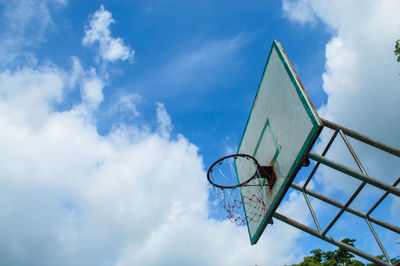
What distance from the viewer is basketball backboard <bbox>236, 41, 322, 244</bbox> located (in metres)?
4.09

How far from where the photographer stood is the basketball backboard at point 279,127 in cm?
409

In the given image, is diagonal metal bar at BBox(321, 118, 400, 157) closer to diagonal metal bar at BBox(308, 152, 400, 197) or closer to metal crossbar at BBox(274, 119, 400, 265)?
metal crossbar at BBox(274, 119, 400, 265)

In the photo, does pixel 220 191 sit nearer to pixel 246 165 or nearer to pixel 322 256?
pixel 246 165

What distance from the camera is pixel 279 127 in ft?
16.4

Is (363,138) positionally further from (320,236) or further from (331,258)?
(331,258)

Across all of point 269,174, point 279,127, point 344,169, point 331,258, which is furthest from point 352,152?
point 331,258

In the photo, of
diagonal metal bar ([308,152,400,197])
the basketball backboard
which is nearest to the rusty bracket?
the basketball backboard

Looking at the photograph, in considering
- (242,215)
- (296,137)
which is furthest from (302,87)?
(242,215)

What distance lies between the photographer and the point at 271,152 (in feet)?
17.3

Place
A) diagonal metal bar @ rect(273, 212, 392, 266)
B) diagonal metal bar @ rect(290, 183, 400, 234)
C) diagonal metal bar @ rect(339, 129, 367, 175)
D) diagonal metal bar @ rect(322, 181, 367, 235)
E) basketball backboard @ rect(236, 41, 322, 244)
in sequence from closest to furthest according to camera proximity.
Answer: basketball backboard @ rect(236, 41, 322, 244)
diagonal metal bar @ rect(339, 129, 367, 175)
diagonal metal bar @ rect(273, 212, 392, 266)
diagonal metal bar @ rect(322, 181, 367, 235)
diagonal metal bar @ rect(290, 183, 400, 234)

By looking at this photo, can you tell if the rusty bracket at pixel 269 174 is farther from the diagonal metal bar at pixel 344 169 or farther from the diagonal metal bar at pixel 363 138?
the diagonal metal bar at pixel 363 138

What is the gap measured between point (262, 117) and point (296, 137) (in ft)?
5.10

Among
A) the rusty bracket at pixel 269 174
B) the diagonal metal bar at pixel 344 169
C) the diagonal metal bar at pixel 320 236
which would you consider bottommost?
the diagonal metal bar at pixel 320 236

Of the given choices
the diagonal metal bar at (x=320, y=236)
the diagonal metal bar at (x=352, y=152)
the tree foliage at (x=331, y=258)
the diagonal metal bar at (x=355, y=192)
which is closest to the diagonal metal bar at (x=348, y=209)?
the diagonal metal bar at (x=355, y=192)
